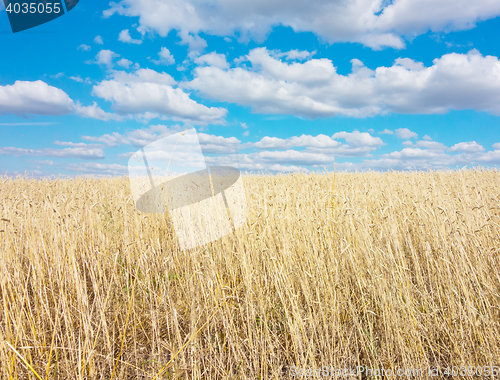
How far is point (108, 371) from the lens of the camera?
2.07m

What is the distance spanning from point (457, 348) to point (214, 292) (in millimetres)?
1957

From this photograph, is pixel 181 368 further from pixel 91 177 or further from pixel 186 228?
pixel 91 177

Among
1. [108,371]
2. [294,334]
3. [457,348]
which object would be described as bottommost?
[108,371]

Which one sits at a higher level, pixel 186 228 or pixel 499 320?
pixel 186 228

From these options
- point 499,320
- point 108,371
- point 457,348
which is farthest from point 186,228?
point 499,320

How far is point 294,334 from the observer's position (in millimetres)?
1976

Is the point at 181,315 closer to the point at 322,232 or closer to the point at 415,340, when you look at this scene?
the point at 322,232

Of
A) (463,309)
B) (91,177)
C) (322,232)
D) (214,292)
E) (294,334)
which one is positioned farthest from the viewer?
(91,177)

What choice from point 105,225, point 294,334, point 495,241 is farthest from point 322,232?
point 105,225

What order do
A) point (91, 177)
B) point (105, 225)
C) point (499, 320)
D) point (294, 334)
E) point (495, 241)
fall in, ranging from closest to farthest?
point (294, 334) → point (499, 320) → point (495, 241) → point (105, 225) → point (91, 177)

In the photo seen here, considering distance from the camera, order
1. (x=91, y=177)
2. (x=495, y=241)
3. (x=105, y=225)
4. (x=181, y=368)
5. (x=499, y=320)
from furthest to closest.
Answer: (x=91, y=177)
(x=105, y=225)
(x=495, y=241)
(x=499, y=320)
(x=181, y=368)

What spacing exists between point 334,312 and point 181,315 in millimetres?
1425

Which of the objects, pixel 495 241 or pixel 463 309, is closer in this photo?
pixel 463 309

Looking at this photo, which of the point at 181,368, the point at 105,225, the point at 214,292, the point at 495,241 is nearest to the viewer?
the point at 181,368
